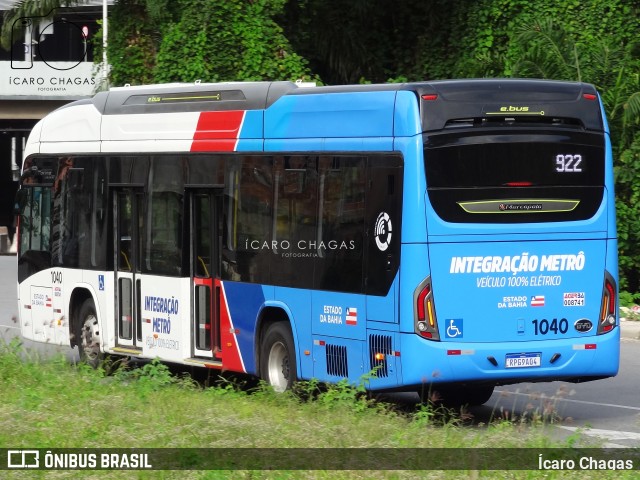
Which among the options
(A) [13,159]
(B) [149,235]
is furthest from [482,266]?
(A) [13,159]

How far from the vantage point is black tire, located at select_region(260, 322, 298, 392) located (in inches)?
531

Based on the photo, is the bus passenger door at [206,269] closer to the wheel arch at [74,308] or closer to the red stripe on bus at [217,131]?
the red stripe on bus at [217,131]

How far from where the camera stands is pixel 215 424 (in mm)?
10164

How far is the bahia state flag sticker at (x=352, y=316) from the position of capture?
40.8ft

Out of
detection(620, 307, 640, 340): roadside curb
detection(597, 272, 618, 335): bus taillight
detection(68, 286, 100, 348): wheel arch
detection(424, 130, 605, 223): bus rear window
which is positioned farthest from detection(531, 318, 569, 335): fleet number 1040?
detection(620, 307, 640, 340): roadside curb

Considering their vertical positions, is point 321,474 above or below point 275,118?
below

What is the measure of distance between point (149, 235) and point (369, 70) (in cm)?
1550

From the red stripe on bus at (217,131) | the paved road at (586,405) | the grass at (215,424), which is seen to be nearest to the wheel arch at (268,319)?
the grass at (215,424)

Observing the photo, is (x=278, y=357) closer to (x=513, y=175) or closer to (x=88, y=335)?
(x=513, y=175)

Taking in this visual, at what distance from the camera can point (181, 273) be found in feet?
49.8

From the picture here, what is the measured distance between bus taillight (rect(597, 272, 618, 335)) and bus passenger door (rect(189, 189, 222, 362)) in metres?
4.09

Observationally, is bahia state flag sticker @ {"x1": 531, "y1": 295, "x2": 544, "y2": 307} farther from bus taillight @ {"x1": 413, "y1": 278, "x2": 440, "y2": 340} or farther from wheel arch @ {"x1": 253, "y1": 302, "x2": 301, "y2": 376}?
wheel arch @ {"x1": 253, "y1": 302, "x2": 301, "y2": 376}

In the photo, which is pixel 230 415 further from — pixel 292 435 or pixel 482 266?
pixel 482 266

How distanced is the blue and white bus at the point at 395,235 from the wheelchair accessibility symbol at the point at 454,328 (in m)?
0.01
